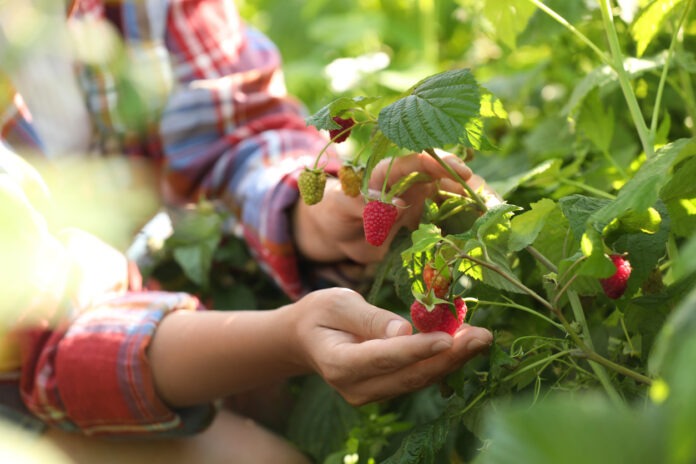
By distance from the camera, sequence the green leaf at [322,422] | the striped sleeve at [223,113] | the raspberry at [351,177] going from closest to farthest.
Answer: the raspberry at [351,177] < the green leaf at [322,422] < the striped sleeve at [223,113]

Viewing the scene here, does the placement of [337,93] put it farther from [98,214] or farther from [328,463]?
[328,463]

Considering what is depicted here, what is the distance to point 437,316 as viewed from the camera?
2.30 feet

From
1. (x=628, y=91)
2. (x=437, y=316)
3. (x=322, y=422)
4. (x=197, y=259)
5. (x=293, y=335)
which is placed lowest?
(x=322, y=422)

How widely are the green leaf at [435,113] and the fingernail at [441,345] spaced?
147 mm

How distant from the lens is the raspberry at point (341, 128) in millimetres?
796

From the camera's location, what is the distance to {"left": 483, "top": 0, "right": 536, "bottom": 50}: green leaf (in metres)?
0.92

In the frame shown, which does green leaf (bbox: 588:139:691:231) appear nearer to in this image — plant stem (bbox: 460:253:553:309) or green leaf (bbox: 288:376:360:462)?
plant stem (bbox: 460:253:553:309)

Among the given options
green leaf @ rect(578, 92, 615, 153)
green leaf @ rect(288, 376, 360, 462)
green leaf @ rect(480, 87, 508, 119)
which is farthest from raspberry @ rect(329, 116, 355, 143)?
green leaf @ rect(288, 376, 360, 462)

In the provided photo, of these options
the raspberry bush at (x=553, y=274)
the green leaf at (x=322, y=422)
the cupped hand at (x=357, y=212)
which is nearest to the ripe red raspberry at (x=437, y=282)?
the raspberry bush at (x=553, y=274)

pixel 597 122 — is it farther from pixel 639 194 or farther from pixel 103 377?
pixel 103 377

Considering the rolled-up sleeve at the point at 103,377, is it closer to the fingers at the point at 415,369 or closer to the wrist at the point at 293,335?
the wrist at the point at 293,335

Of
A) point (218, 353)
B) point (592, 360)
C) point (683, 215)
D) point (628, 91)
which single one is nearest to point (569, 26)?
point (628, 91)

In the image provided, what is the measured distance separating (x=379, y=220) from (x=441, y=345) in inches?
5.3

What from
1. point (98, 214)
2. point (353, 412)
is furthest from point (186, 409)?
point (98, 214)
